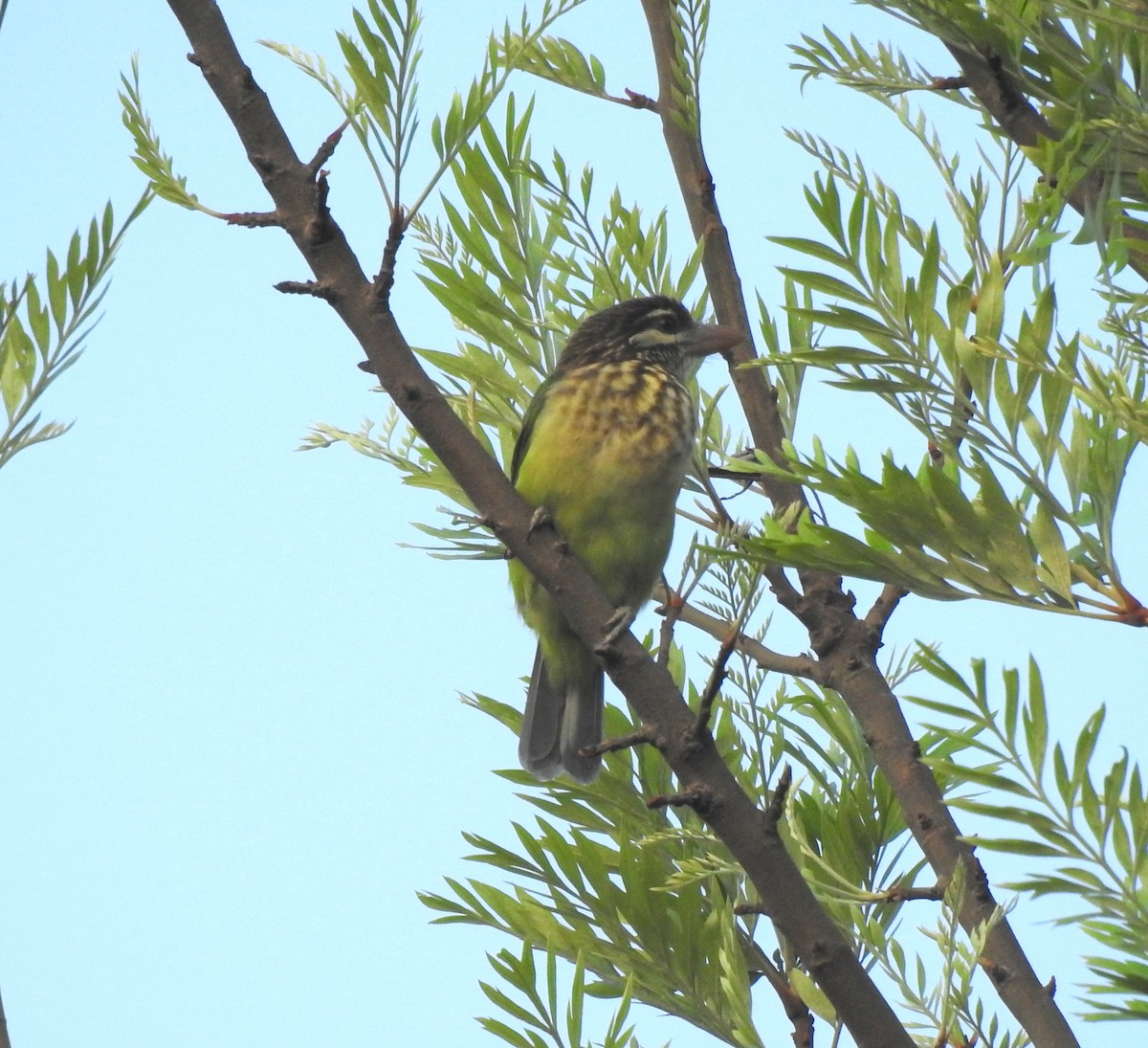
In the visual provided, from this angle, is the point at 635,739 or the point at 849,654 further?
the point at 849,654

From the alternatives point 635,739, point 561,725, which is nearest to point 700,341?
point 561,725

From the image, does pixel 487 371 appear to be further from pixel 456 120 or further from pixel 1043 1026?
pixel 1043 1026

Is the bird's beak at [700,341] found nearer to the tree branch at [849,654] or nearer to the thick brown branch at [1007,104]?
the tree branch at [849,654]

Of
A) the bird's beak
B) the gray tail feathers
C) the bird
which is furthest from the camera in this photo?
the bird's beak

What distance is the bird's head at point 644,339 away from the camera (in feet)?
11.0

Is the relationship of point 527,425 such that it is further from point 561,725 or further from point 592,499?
A: point 561,725

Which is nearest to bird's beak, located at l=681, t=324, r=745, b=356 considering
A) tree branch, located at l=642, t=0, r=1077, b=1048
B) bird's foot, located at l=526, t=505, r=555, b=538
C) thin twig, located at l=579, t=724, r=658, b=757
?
tree branch, located at l=642, t=0, r=1077, b=1048

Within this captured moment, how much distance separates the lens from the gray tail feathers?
2.62m

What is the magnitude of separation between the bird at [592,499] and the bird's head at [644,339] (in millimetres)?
133

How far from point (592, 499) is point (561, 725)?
0.44 meters

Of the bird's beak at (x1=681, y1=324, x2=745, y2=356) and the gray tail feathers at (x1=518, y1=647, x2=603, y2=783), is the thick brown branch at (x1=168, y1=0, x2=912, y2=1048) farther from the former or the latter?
the bird's beak at (x1=681, y1=324, x2=745, y2=356)

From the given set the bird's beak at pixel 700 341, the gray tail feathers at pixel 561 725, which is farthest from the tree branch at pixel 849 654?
the bird's beak at pixel 700 341

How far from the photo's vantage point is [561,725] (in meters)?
2.90

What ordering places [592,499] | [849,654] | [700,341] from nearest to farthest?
[849,654]
[592,499]
[700,341]
